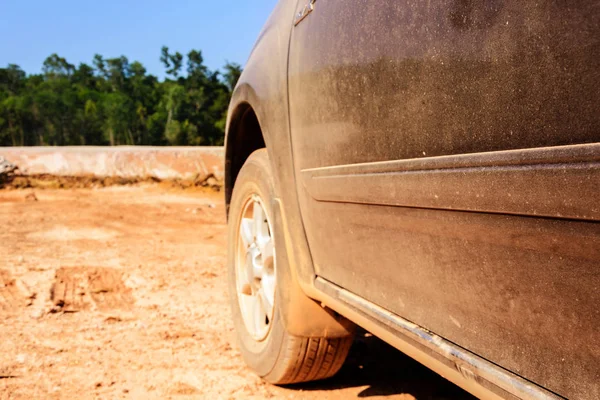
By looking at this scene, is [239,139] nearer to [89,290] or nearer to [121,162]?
[89,290]

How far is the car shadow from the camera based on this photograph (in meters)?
2.32

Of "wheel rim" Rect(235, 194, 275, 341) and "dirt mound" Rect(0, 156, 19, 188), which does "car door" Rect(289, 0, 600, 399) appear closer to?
"wheel rim" Rect(235, 194, 275, 341)

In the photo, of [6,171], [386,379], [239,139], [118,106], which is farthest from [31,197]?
[118,106]

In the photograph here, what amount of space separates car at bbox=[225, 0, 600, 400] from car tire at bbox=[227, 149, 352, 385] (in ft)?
0.10

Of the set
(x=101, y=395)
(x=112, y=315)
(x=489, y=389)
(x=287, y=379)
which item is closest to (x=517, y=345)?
(x=489, y=389)

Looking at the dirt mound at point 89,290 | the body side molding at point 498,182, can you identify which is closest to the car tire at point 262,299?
the body side molding at point 498,182

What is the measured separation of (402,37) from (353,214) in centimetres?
50

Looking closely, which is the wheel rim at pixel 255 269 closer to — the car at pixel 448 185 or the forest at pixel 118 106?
the car at pixel 448 185

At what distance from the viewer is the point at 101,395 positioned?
218cm

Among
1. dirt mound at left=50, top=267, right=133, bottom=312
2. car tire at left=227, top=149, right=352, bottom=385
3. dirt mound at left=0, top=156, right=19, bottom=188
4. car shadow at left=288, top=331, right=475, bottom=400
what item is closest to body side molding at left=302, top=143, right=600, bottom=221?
car tire at left=227, top=149, right=352, bottom=385

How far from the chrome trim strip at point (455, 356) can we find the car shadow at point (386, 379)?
88 cm

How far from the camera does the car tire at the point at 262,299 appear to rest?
2088 mm

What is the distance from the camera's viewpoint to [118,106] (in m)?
95.3

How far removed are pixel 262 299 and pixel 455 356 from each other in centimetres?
127
